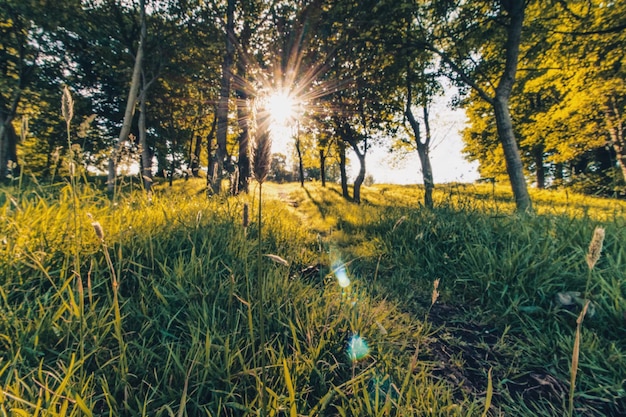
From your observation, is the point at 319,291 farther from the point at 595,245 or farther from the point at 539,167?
the point at 539,167

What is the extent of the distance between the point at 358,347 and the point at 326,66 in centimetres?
1279

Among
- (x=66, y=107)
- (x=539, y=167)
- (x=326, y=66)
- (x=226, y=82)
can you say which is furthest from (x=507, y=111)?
(x=539, y=167)

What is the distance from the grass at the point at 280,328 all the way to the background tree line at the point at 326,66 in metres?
1.50

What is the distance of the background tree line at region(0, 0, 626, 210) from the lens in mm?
7781

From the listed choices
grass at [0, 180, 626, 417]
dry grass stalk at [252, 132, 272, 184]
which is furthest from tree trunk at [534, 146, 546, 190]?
dry grass stalk at [252, 132, 272, 184]

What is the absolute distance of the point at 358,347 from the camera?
211cm

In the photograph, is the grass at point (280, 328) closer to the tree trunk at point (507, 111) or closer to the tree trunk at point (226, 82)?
the tree trunk at point (507, 111)

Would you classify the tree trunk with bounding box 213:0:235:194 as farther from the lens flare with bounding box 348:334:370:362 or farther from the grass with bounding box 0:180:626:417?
the lens flare with bounding box 348:334:370:362

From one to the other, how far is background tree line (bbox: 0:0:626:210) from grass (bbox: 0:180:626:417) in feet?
4.91

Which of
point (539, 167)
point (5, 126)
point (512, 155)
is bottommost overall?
point (512, 155)

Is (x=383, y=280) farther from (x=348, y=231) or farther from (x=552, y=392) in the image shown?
(x=348, y=231)

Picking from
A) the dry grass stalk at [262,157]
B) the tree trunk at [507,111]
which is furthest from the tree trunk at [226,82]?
the dry grass stalk at [262,157]

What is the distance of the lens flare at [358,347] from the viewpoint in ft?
6.70

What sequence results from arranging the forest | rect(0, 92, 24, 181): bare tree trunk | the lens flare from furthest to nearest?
1. rect(0, 92, 24, 181): bare tree trunk
2. the lens flare
3. the forest
